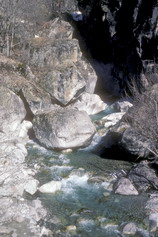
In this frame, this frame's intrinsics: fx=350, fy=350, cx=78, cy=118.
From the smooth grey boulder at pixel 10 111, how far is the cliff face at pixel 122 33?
9.67m

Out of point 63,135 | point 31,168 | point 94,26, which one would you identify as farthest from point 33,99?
point 94,26

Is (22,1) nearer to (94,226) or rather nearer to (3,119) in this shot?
(3,119)

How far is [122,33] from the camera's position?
99.3 feet

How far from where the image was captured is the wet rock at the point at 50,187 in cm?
1731

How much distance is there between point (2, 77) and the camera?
2586 centimetres

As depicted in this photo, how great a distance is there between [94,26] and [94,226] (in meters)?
22.7

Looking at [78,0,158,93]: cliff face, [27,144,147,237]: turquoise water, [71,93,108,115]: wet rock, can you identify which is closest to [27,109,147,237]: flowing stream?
[27,144,147,237]: turquoise water

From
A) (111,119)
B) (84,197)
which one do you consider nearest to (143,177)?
(84,197)

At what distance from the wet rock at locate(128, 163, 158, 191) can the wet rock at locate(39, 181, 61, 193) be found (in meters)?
3.81

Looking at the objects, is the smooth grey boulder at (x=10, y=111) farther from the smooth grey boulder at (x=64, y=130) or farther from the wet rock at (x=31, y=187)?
the wet rock at (x=31, y=187)

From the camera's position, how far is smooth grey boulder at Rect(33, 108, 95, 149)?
70.2 feet

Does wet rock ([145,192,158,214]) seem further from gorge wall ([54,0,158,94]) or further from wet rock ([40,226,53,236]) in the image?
gorge wall ([54,0,158,94])

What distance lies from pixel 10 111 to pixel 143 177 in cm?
1036

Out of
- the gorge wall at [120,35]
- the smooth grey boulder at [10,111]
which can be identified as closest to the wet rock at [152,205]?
the smooth grey boulder at [10,111]
